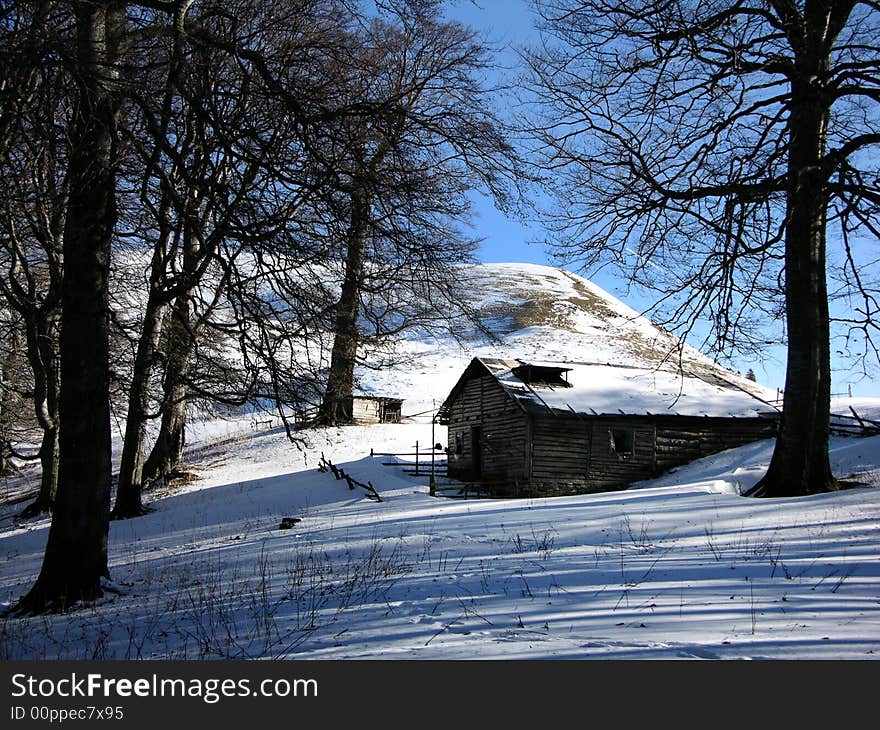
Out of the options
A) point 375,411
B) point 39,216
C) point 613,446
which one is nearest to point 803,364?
point 39,216

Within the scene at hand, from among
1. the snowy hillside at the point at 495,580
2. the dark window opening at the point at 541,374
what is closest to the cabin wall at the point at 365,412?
the dark window opening at the point at 541,374

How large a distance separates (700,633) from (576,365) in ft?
87.8

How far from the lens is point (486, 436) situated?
91.6ft

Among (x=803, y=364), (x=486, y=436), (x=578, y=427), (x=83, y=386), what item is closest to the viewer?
(x=83, y=386)

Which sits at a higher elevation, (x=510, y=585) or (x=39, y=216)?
(x=39, y=216)

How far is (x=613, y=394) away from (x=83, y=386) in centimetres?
2310

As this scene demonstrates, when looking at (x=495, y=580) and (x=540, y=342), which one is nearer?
(x=495, y=580)

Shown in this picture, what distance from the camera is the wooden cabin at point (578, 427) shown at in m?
25.3

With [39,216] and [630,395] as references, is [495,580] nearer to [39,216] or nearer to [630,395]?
[39,216]

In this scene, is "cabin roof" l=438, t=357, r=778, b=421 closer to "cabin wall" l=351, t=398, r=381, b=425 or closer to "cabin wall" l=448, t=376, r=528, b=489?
Result: "cabin wall" l=448, t=376, r=528, b=489

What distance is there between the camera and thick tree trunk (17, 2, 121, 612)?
25.4 feet

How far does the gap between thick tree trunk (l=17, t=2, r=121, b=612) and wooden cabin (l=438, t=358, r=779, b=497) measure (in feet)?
59.2

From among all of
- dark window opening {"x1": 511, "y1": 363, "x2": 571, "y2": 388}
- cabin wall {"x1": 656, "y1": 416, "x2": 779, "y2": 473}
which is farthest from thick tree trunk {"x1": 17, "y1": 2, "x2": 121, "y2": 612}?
cabin wall {"x1": 656, "y1": 416, "x2": 779, "y2": 473}

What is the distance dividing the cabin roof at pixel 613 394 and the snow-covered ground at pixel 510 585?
37.2 feet
